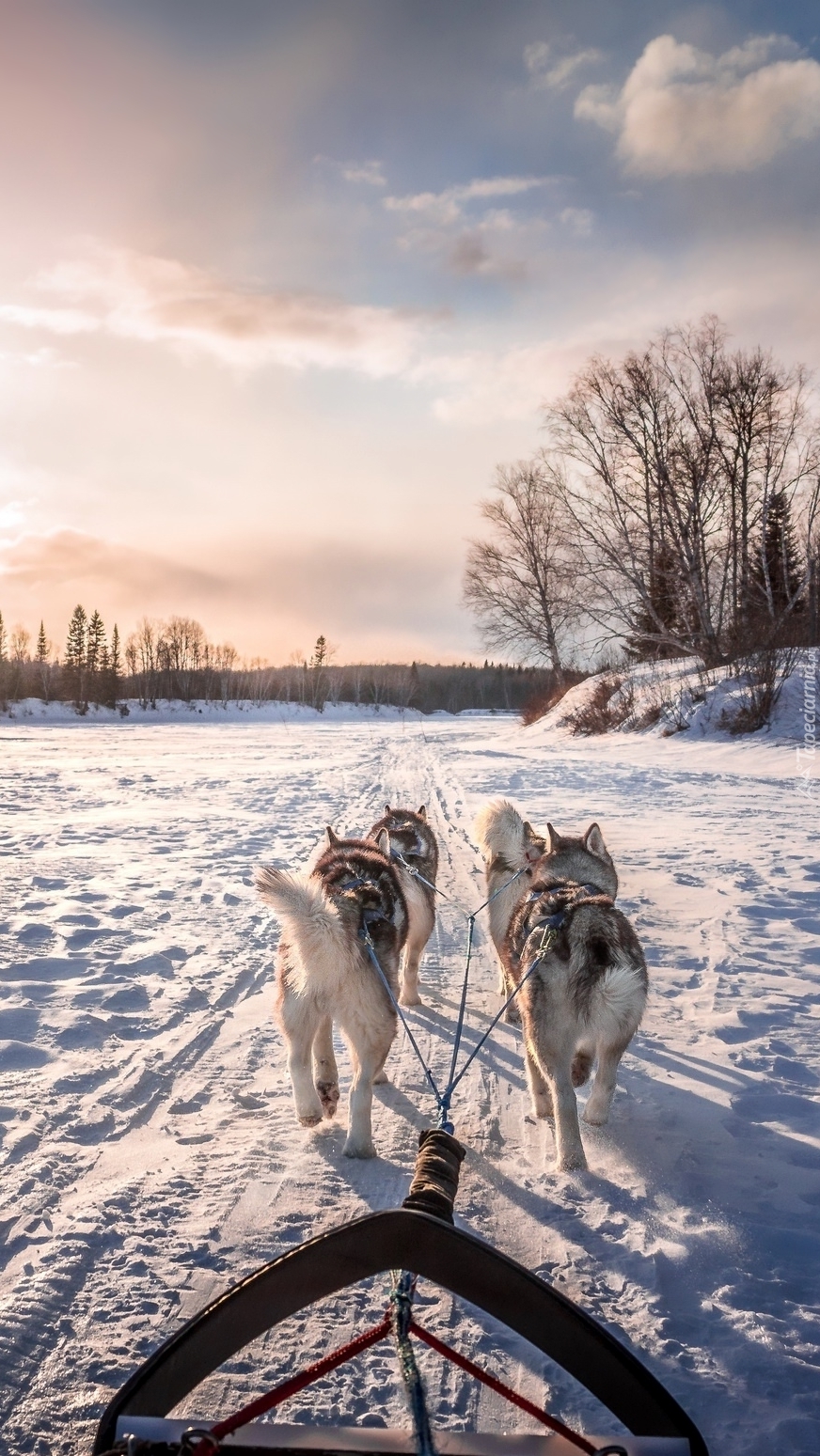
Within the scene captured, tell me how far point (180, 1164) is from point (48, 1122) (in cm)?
66

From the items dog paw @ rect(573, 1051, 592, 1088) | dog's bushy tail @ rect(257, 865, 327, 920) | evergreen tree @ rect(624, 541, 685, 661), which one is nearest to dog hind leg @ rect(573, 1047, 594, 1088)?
dog paw @ rect(573, 1051, 592, 1088)

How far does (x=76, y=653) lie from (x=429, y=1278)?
79180 millimetres

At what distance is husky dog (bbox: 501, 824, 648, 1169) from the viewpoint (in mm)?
2895

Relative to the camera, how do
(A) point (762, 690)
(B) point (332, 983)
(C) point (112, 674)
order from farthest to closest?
(C) point (112, 674), (A) point (762, 690), (B) point (332, 983)

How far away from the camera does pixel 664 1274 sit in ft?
7.68

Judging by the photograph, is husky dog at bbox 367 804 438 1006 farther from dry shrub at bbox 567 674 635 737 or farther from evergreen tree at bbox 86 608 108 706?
evergreen tree at bbox 86 608 108 706

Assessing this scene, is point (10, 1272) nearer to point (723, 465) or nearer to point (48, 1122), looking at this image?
point (48, 1122)

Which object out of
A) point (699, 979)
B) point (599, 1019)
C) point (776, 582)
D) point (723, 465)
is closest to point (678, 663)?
point (776, 582)

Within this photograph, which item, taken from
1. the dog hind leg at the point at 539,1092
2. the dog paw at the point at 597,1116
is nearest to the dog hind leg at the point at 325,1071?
the dog hind leg at the point at 539,1092

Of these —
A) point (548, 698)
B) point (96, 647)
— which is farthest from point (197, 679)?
point (548, 698)

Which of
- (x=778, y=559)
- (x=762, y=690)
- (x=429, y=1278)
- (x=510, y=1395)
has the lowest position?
(x=510, y=1395)

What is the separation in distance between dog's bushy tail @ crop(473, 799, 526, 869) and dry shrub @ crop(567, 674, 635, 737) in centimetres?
1867

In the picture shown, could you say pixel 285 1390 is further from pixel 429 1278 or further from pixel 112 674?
pixel 112 674

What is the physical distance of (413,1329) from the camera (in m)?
1.36
